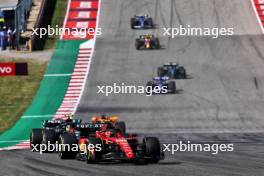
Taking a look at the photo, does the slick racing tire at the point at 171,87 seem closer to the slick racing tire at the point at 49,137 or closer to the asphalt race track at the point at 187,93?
the asphalt race track at the point at 187,93

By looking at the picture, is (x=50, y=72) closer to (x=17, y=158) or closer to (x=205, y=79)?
(x=205, y=79)

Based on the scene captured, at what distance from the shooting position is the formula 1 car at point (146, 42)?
5481 centimetres

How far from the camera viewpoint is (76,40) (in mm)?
57875

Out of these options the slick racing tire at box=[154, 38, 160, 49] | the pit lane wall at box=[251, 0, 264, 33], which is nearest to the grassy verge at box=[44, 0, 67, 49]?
the slick racing tire at box=[154, 38, 160, 49]

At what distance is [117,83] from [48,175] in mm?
26277

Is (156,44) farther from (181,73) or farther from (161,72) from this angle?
(161,72)

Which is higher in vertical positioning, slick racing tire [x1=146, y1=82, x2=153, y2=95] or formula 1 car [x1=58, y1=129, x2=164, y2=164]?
slick racing tire [x1=146, y1=82, x2=153, y2=95]

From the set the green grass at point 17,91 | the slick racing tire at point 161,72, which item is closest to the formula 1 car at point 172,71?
the slick racing tire at point 161,72

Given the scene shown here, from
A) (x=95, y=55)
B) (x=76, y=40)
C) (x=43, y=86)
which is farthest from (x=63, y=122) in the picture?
(x=76, y=40)

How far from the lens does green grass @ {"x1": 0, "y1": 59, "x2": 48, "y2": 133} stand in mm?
41009

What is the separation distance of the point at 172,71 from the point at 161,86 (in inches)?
138

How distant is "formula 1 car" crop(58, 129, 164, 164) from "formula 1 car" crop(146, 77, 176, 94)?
63.0 ft

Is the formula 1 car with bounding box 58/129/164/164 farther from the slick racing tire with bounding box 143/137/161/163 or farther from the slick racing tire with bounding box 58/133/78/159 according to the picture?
the slick racing tire with bounding box 58/133/78/159

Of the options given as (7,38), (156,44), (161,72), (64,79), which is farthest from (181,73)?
(7,38)
